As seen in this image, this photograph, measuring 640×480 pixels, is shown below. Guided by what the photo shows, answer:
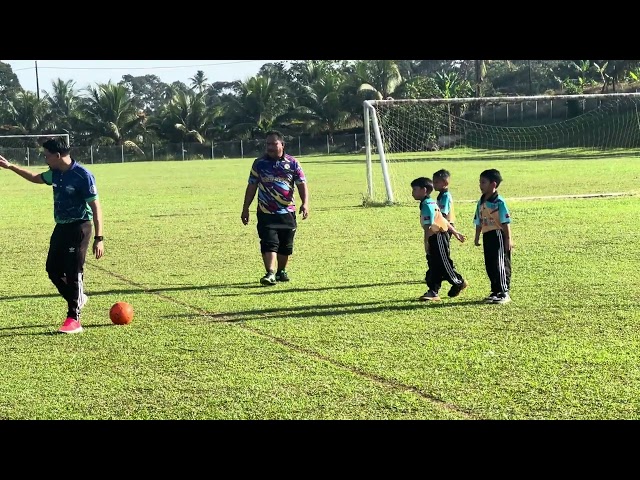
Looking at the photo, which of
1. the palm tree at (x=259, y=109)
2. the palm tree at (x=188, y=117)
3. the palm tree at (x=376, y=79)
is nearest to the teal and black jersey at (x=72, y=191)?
the palm tree at (x=376, y=79)

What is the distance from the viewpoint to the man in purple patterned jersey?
10859mm

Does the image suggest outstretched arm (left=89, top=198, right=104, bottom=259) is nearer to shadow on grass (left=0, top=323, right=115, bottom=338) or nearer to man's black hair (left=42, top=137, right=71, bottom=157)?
man's black hair (left=42, top=137, right=71, bottom=157)

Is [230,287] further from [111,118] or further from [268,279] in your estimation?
[111,118]

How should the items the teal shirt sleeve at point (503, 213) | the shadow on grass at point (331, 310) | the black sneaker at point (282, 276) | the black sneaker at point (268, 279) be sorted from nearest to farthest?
1. the shadow on grass at point (331, 310)
2. the teal shirt sleeve at point (503, 213)
3. the black sneaker at point (268, 279)
4. the black sneaker at point (282, 276)

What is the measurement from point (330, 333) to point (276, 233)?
313cm

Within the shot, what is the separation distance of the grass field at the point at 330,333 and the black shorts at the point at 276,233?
0.45m

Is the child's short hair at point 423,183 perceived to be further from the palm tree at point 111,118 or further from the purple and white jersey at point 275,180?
the palm tree at point 111,118

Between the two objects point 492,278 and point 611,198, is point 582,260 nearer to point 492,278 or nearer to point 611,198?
point 492,278

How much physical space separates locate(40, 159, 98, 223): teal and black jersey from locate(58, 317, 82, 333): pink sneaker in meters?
0.91

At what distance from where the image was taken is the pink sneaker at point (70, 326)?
8.30 metres

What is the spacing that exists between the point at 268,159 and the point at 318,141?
58122mm

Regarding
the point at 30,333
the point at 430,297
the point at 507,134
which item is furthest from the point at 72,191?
the point at 507,134

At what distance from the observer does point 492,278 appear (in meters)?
9.09
